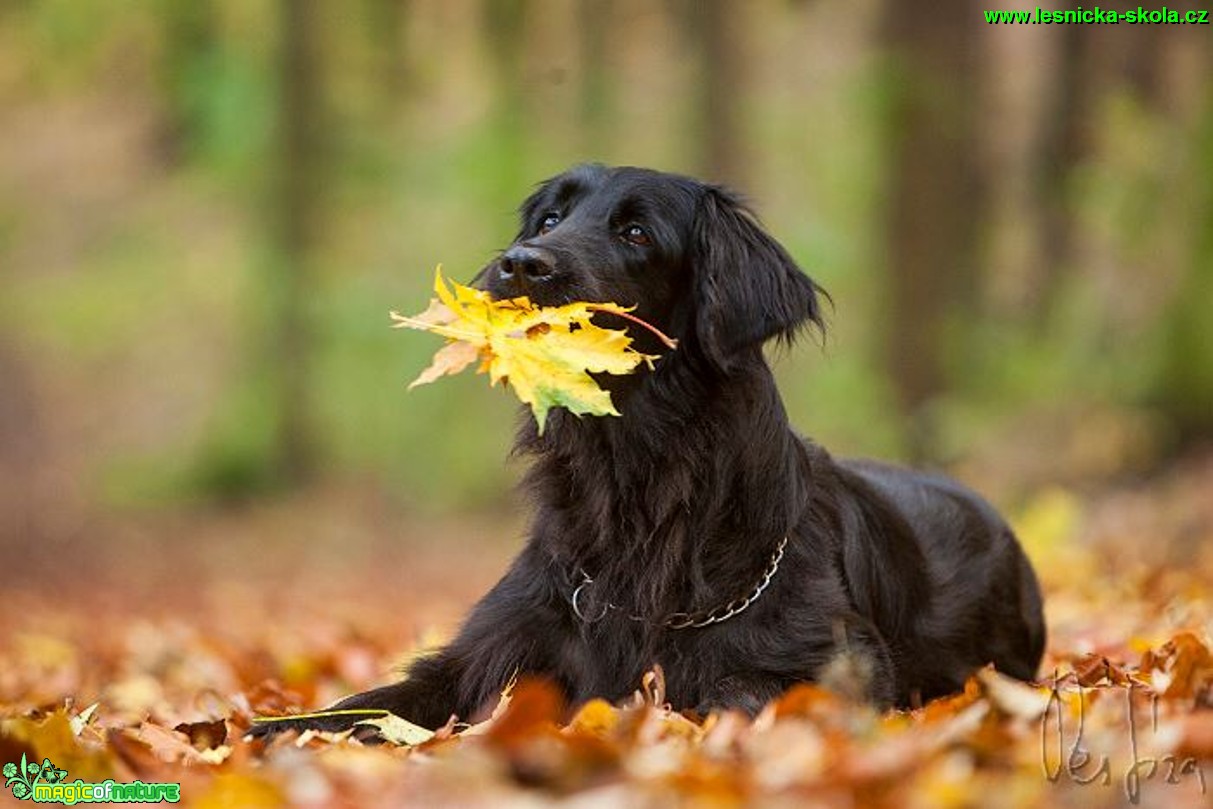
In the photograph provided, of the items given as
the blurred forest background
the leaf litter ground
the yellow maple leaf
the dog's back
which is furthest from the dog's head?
the blurred forest background

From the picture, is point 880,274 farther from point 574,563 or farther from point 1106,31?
point 574,563

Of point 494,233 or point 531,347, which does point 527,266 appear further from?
point 494,233

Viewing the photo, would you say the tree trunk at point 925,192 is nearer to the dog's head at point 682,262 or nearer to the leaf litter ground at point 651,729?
the leaf litter ground at point 651,729

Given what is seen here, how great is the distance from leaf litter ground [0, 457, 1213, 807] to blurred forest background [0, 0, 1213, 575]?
205 inches

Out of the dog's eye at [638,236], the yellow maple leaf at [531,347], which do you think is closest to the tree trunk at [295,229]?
the dog's eye at [638,236]

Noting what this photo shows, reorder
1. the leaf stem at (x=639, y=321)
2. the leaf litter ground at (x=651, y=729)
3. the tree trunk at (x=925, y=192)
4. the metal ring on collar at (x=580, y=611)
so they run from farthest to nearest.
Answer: the tree trunk at (x=925, y=192)
the metal ring on collar at (x=580, y=611)
the leaf stem at (x=639, y=321)
the leaf litter ground at (x=651, y=729)

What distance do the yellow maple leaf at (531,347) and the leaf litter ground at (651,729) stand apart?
30.3 inches

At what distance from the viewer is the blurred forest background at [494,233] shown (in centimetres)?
1355

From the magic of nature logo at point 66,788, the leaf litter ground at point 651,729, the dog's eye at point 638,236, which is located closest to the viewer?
Result: the leaf litter ground at point 651,729

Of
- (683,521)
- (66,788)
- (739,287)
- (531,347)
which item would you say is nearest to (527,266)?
(531,347)

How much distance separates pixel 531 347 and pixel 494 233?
580 inches

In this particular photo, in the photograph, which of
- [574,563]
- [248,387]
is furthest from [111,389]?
[574,563]

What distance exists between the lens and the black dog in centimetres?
432
